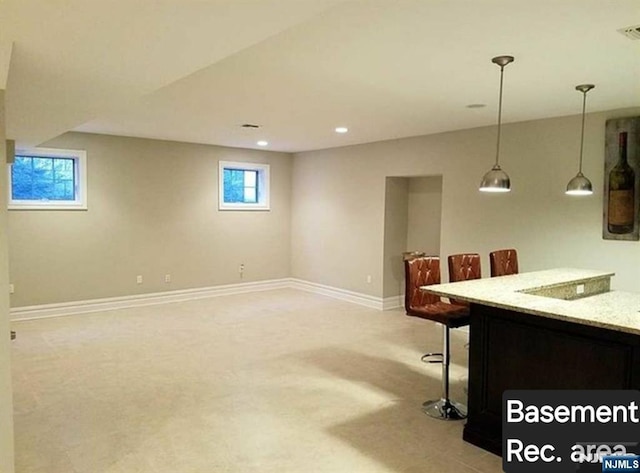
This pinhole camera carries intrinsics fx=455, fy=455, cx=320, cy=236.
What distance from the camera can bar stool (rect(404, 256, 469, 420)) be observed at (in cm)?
342

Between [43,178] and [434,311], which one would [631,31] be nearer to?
[434,311]

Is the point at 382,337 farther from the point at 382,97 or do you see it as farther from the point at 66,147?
the point at 66,147

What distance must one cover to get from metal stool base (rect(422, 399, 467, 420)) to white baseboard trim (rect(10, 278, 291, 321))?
496cm

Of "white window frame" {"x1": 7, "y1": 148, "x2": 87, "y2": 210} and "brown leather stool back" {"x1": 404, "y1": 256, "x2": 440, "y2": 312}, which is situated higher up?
"white window frame" {"x1": 7, "y1": 148, "x2": 87, "y2": 210}

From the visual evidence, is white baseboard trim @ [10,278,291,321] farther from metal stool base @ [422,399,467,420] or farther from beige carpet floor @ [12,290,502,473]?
metal stool base @ [422,399,467,420]

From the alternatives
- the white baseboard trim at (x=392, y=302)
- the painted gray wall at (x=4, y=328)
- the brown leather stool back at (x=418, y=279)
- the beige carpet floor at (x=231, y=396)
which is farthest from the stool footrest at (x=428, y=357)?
the painted gray wall at (x=4, y=328)

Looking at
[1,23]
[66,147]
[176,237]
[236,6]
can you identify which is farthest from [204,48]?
[176,237]

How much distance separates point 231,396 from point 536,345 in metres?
2.38

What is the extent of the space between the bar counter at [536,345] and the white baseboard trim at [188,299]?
392 centimetres

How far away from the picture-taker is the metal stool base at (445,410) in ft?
11.2

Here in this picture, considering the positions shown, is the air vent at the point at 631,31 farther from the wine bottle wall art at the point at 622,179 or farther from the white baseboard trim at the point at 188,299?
the white baseboard trim at the point at 188,299

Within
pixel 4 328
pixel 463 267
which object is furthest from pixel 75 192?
pixel 463 267

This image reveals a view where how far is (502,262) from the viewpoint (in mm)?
4625

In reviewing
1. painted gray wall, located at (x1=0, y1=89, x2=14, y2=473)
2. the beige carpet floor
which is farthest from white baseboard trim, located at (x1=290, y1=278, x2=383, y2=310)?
painted gray wall, located at (x1=0, y1=89, x2=14, y2=473)
